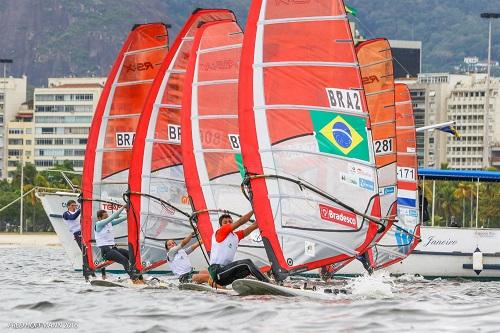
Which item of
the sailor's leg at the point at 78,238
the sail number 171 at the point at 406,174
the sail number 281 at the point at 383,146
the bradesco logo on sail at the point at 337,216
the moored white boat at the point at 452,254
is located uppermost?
the sail number 281 at the point at 383,146

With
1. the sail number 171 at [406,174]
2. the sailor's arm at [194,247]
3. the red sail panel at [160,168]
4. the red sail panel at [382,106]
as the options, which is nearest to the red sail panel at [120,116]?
the red sail panel at [160,168]

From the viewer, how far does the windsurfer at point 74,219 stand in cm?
3588

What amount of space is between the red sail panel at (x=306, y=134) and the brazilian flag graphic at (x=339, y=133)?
0.02 meters

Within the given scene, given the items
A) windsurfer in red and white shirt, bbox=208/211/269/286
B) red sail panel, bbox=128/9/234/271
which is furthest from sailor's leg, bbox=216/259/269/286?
red sail panel, bbox=128/9/234/271

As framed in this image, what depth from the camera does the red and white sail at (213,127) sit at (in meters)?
30.7

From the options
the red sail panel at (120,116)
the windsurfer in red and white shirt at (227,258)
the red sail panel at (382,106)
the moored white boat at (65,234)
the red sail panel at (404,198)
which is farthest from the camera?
the red sail panel at (404,198)

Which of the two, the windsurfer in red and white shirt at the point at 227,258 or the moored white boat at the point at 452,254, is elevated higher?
the windsurfer in red and white shirt at the point at 227,258

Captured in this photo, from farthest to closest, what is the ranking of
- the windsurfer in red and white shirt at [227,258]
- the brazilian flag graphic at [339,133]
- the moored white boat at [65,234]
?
the moored white boat at [65,234] → the brazilian flag graphic at [339,133] → the windsurfer in red and white shirt at [227,258]

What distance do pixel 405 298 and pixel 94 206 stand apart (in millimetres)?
12138

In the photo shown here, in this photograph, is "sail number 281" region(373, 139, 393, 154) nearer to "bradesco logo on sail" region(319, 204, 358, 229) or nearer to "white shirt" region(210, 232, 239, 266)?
"bradesco logo on sail" region(319, 204, 358, 229)

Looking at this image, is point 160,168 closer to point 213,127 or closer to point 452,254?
point 213,127

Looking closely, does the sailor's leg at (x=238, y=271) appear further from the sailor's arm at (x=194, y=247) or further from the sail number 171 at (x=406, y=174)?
the sail number 171 at (x=406, y=174)

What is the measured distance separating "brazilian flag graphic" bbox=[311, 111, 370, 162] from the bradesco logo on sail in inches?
39.7

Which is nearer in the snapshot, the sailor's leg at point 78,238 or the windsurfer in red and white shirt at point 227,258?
the windsurfer in red and white shirt at point 227,258
